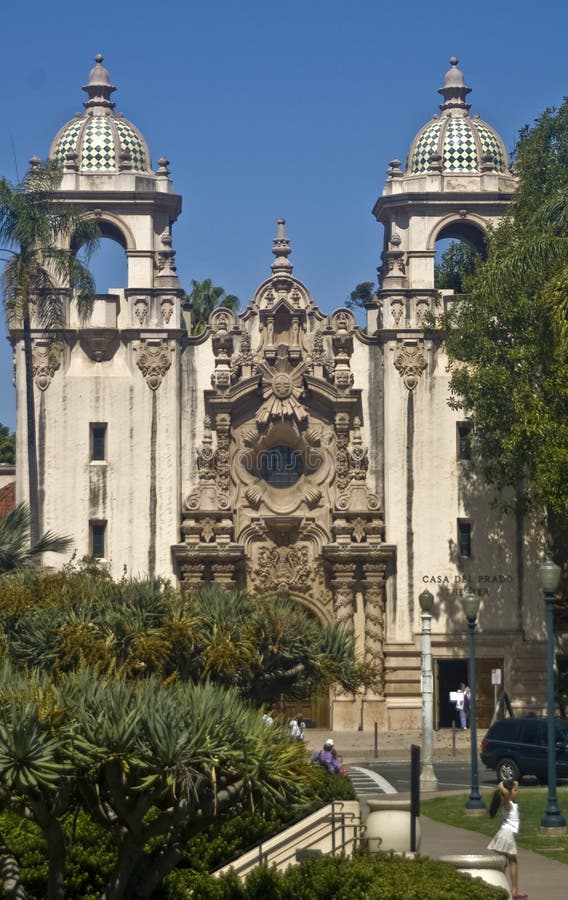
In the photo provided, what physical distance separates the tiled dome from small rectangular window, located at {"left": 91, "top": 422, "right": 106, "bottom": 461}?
842 centimetres

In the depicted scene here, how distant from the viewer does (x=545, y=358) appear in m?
Answer: 57.0

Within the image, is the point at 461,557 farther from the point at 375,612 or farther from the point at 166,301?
the point at 166,301

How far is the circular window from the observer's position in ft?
214

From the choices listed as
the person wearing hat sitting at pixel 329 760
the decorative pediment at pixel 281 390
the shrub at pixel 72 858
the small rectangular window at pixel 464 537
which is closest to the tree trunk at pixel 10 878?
the shrub at pixel 72 858

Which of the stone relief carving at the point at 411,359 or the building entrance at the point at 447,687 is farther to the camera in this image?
the stone relief carving at the point at 411,359

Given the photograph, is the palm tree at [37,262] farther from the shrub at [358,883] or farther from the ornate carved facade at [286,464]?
the shrub at [358,883]

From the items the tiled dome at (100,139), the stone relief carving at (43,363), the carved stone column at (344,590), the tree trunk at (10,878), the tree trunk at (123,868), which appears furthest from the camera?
the tiled dome at (100,139)

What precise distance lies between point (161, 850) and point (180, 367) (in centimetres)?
3885

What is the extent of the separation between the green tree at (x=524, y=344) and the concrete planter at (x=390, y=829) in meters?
21.8

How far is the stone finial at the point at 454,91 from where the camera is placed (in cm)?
6788

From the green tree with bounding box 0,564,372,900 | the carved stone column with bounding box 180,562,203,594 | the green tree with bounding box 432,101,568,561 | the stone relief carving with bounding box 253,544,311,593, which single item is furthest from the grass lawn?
the carved stone column with bounding box 180,562,203,594

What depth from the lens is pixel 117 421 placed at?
211ft

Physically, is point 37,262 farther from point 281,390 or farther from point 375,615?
point 375,615

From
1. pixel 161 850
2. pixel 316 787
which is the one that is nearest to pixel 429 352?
pixel 316 787
